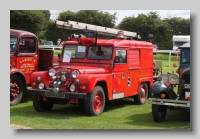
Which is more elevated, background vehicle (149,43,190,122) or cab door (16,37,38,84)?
cab door (16,37,38,84)

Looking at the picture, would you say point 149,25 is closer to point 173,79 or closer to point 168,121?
point 173,79

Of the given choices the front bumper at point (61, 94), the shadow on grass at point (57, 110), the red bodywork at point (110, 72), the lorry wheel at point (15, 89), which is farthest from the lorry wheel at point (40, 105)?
the lorry wheel at point (15, 89)

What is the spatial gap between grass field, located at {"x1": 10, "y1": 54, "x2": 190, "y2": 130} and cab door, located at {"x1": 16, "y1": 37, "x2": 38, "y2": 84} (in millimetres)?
1167

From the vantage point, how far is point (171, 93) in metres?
8.56

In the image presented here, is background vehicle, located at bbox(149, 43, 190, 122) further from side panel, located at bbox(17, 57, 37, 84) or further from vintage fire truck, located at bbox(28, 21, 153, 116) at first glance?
side panel, located at bbox(17, 57, 37, 84)

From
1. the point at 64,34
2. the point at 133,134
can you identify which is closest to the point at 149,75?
the point at 64,34

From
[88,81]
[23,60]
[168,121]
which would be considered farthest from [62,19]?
[168,121]

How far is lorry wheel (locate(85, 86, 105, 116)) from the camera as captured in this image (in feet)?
28.1

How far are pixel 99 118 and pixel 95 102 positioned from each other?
0.46 m

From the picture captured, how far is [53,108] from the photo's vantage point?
1001 cm

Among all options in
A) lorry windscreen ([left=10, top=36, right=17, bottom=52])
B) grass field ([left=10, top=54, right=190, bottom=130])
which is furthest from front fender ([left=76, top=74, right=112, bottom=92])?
lorry windscreen ([left=10, top=36, right=17, bottom=52])

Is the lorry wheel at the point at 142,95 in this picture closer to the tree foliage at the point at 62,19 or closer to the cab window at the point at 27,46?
the tree foliage at the point at 62,19

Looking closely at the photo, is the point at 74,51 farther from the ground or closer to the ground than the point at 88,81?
farther from the ground

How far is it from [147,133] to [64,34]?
5525 mm
